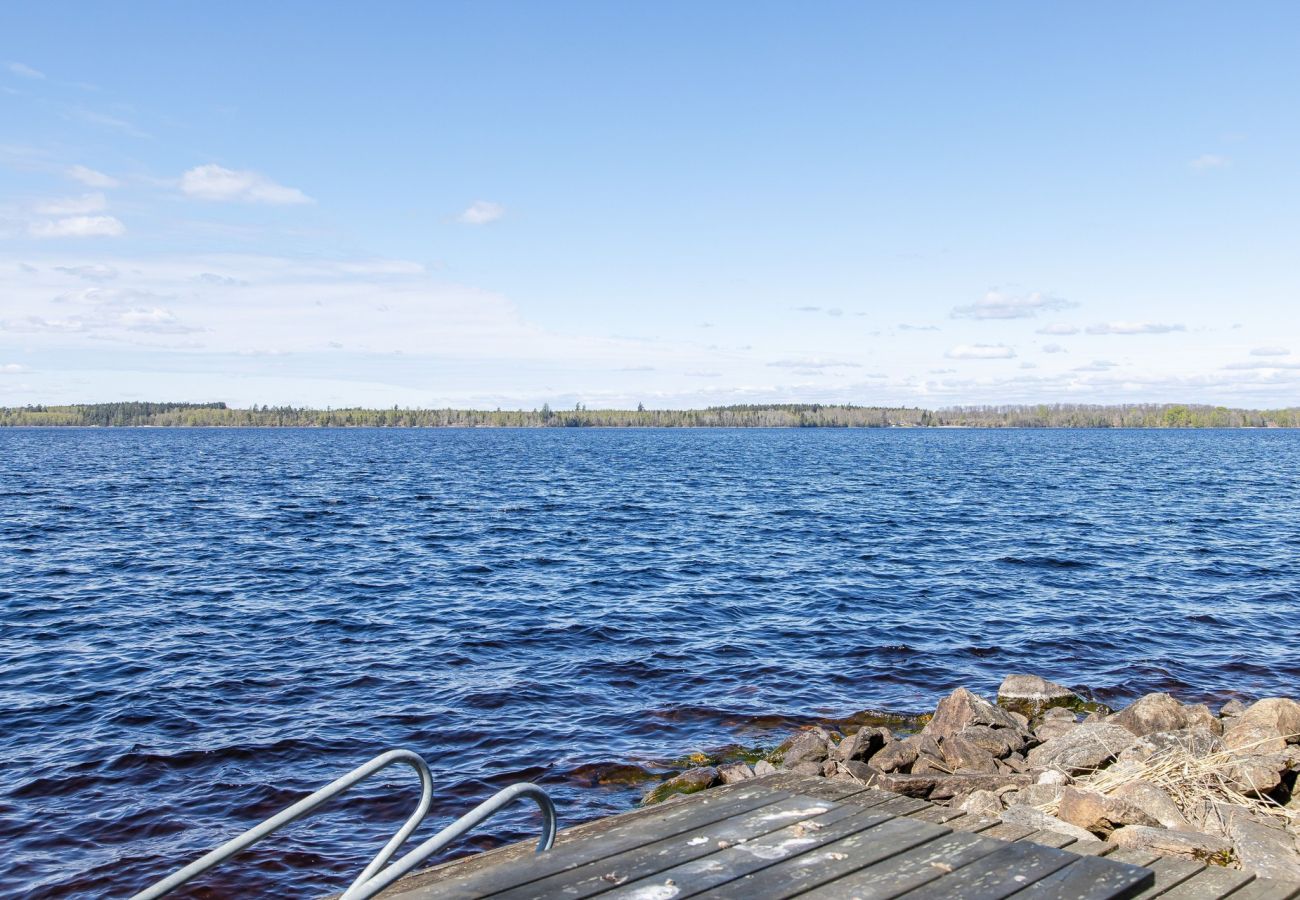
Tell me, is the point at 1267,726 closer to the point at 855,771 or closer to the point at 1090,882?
the point at 855,771

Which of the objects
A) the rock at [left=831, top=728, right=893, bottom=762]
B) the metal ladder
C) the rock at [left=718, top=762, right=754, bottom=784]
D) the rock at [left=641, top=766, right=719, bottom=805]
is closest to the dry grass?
the rock at [left=831, top=728, right=893, bottom=762]

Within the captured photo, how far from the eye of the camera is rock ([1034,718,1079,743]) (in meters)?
13.1

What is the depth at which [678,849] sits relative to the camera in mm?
5539

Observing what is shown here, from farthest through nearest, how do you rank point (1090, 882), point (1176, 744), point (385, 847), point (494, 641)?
1. point (494, 641)
2. point (1176, 744)
3. point (1090, 882)
4. point (385, 847)

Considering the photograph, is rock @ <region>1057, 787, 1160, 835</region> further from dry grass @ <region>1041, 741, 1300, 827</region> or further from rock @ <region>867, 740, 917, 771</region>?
rock @ <region>867, 740, 917, 771</region>

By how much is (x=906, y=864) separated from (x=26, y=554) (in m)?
33.8

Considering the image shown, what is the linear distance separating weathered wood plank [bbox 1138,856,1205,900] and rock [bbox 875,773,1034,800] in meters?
4.28

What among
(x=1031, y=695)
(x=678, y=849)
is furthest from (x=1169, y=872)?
(x=1031, y=695)

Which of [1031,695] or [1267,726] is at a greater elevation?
[1267,726]

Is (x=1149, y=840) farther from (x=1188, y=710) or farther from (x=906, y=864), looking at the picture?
→ (x=1188, y=710)

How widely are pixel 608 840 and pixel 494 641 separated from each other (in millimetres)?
14187

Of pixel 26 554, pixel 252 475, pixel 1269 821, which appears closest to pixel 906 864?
pixel 1269 821

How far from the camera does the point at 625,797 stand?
39.1 ft

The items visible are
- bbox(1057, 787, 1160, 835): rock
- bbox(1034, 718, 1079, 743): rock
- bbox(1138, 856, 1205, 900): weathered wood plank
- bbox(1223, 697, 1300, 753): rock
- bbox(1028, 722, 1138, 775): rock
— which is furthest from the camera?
bbox(1034, 718, 1079, 743): rock
